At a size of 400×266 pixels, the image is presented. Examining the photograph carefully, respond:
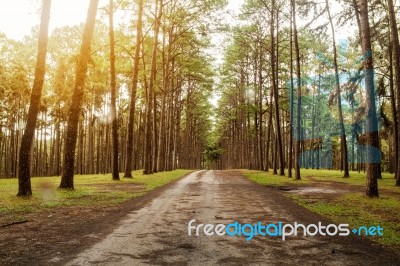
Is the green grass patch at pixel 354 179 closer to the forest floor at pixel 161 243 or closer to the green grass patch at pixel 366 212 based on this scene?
the green grass patch at pixel 366 212

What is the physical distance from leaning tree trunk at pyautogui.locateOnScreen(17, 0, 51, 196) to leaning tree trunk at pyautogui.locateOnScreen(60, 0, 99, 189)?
2.48 meters

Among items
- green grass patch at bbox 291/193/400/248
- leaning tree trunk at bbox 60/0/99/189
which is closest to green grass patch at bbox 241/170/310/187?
green grass patch at bbox 291/193/400/248

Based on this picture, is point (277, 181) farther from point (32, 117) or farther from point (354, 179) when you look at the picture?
point (32, 117)

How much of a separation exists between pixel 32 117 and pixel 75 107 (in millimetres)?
3055

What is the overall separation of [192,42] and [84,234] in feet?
94.3

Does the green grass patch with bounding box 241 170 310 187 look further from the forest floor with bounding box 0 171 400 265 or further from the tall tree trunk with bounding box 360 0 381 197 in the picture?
the forest floor with bounding box 0 171 400 265

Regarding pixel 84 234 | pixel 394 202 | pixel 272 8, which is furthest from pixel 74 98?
pixel 272 8

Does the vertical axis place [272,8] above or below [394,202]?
above

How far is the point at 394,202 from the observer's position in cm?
1117

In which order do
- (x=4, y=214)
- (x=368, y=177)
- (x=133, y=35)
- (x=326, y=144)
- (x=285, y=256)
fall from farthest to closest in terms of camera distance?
1. (x=326, y=144)
2. (x=133, y=35)
3. (x=368, y=177)
4. (x=4, y=214)
5. (x=285, y=256)

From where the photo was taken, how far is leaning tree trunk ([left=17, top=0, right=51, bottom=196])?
11.4m

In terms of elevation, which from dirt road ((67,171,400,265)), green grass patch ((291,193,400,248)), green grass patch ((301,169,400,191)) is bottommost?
green grass patch ((301,169,400,191))

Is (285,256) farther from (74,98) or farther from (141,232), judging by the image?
(74,98)

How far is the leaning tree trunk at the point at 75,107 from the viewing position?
1429 centimetres
